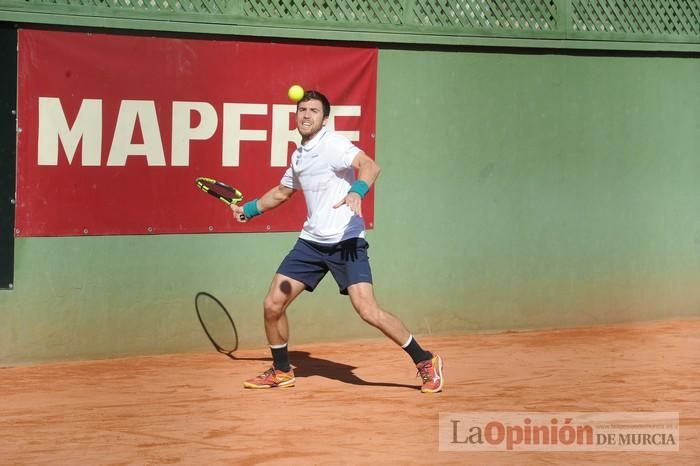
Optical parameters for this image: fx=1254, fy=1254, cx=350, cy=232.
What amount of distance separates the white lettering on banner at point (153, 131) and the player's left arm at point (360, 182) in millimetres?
2018

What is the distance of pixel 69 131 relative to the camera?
9109 millimetres

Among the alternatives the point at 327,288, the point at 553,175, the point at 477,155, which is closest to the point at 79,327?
the point at 327,288

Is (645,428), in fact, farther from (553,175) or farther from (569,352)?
(553,175)

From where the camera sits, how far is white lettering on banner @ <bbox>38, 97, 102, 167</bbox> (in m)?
9.02

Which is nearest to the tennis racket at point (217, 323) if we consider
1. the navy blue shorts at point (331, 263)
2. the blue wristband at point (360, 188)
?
the navy blue shorts at point (331, 263)

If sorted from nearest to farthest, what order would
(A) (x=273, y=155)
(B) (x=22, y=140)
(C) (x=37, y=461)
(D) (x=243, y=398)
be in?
(C) (x=37, y=461) → (D) (x=243, y=398) → (B) (x=22, y=140) → (A) (x=273, y=155)

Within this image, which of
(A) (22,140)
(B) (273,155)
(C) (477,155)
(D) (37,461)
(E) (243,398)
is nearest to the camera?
(D) (37,461)

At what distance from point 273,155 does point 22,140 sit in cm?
198

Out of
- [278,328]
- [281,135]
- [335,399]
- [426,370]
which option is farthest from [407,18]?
[335,399]

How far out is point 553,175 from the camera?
11086 millimetres

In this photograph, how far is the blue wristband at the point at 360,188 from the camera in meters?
7.37

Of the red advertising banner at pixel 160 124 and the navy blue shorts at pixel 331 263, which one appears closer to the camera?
the navy blue shorts at pixel 331 263

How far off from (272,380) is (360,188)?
1.67m

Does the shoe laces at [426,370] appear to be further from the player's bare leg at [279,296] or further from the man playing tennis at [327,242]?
the player's bare leg at [279,296]
